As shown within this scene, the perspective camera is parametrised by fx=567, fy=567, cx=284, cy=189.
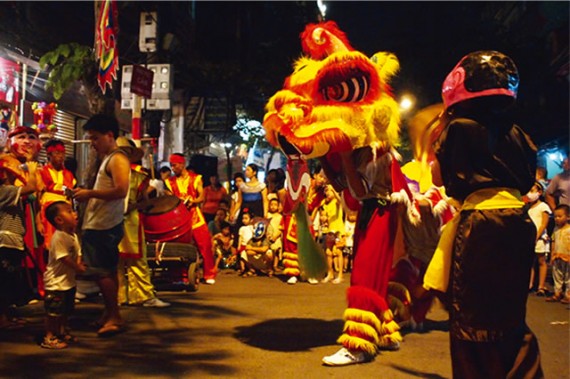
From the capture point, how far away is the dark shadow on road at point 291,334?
4789 millimetres

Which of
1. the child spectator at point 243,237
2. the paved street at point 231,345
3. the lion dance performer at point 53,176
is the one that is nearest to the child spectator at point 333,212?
the child spectator at point 243,237

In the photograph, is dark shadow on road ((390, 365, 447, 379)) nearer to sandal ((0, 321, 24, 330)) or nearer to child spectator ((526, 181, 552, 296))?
sandal ((0, 321, 24, 330))

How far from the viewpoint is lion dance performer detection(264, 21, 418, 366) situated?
4.17m

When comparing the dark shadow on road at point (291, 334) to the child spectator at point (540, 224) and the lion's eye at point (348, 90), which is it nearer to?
the lion's eye at point (348, 90)

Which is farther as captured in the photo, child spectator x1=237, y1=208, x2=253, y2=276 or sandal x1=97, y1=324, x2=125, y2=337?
child spectator x1=237, y1=208, x2=253, y2=276

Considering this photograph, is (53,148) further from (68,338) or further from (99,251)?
(68,338)

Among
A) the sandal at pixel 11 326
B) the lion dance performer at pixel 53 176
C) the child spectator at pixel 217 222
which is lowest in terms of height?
the sandal at pixel 11 326

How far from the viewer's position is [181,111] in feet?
61.9

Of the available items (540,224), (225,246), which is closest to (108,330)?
(540,224)

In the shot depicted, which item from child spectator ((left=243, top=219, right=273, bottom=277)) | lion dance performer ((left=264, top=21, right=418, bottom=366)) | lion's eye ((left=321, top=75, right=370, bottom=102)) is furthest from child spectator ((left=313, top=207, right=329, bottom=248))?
lion's eye ((left=321, top=75, right=370, bottom=102))

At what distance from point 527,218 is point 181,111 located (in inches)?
672

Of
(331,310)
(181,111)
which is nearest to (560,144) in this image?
(181,111)

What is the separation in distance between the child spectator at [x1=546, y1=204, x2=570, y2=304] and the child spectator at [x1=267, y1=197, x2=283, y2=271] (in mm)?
4413

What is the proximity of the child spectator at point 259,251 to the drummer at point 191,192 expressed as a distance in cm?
154
